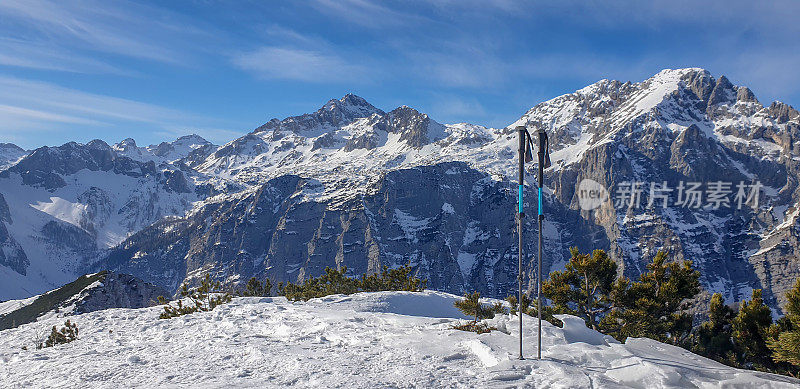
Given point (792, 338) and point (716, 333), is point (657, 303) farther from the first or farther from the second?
point (792, 338)

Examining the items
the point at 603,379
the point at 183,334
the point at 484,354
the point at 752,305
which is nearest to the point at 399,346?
the point at 484,354

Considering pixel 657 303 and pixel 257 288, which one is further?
pixel 257 288

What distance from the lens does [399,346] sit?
1241cm

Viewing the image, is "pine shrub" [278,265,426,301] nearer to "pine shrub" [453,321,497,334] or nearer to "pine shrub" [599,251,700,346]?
"pine shrub" [599,251,700,346]

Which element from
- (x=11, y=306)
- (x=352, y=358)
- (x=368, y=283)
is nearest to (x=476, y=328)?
(x=352, y=358)

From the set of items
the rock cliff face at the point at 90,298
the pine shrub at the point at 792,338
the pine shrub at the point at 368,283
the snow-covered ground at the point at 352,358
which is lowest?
the rock cliff face at the point at 90,298

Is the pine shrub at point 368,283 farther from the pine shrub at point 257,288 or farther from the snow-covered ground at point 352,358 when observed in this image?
the snow-covered ground at point 352,358

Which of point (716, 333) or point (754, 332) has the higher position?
point (754, 332)

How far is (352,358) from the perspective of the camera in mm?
11578

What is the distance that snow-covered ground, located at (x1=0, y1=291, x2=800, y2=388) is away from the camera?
31.6 ft

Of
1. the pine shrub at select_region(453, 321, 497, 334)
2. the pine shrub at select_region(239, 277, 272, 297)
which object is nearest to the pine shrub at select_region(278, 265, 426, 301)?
the pine shrub at select_region(239, 277, 272, 297)

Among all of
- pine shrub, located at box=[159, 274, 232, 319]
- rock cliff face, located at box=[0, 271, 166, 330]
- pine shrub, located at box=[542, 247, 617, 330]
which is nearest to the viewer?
pine shrub, located at box=[542, 247, 617, 330]

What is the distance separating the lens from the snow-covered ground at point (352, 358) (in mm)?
9633

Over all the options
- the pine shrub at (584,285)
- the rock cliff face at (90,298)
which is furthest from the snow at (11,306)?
the pine shrub at (584,285)
